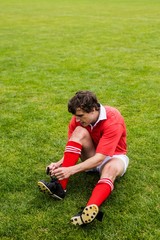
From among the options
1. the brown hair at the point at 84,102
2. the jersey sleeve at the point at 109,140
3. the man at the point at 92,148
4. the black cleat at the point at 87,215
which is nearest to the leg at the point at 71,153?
the man at the point at 92,148

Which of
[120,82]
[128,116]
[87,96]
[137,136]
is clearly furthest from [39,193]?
[120,82]

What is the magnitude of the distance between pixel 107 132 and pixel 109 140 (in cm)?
9

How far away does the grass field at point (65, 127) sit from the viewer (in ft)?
12.0

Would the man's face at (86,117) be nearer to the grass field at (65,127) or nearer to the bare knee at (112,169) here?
the bare knee at (112,169)

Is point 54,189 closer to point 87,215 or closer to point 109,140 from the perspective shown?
point 87,215

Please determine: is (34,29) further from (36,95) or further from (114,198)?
(114,198)

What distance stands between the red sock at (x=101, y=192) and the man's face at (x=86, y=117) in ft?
2.03

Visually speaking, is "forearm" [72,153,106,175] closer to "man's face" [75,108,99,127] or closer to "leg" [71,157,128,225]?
"leg" [71,157,128,225]

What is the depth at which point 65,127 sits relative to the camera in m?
6.15

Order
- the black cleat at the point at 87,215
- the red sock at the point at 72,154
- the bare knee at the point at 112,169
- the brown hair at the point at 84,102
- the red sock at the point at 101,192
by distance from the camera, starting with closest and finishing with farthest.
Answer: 1. the black cleat at the point at 87,215
2. the red sock at the point at 101,192
3. the brown hair at the point at 84,102
4. the bare knee at the point at 112,169
5. the red sock at the point at 72,154

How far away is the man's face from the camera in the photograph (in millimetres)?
3900

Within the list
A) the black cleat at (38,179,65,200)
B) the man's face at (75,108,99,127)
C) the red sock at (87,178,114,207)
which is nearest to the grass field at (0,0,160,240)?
the black cleat at (38,179,65,200)

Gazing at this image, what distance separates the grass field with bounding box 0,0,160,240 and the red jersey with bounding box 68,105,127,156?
0.52m

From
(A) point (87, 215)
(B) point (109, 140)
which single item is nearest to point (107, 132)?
(B) point (109, 140)
